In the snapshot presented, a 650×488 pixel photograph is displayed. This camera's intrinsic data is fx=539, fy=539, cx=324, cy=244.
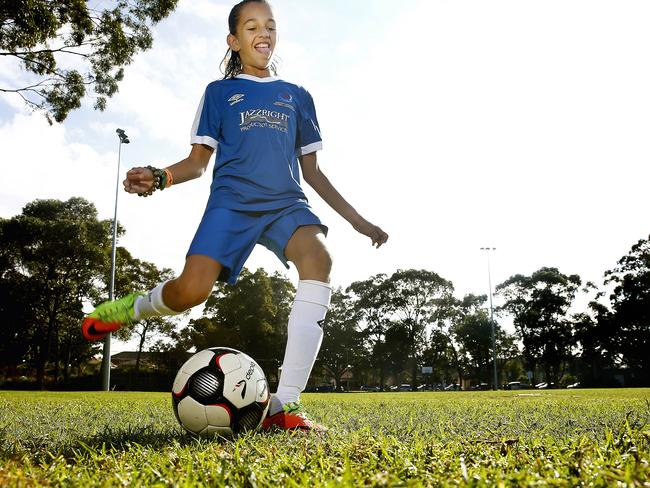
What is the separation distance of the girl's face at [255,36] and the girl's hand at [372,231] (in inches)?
52.8

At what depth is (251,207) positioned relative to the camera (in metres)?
3.51

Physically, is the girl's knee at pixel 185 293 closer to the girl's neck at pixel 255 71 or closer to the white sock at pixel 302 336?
the white sock at pixel 302 336

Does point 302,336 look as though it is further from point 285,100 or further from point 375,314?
point 375,314

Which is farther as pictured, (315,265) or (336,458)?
(315,265)

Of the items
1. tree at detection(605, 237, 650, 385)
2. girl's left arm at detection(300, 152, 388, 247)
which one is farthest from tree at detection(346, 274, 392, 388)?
girl's left arm at detection(300, 152, 388, 247)

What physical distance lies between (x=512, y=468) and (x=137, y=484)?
124 cm

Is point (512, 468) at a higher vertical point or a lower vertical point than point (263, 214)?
lower

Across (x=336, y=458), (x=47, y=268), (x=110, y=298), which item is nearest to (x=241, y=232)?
(x=336, y=458)

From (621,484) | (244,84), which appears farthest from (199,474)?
(244,84)

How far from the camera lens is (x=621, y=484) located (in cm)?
145

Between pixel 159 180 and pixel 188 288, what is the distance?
0.68 metres

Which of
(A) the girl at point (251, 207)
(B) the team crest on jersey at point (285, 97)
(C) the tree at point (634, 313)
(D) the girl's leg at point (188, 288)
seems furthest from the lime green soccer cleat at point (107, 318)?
(C) the tree at point (634, 313)

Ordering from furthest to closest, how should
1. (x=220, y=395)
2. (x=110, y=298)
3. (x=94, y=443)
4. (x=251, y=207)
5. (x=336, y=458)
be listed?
(x=110, y=298) < (x=251, y=207) < (x=220, y=395) < (x=94, y=443) < (x=336, y=458)

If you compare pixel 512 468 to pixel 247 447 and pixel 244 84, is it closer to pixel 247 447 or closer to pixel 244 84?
pixel 247 447
